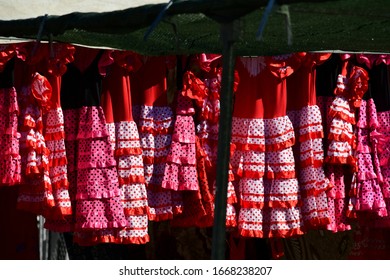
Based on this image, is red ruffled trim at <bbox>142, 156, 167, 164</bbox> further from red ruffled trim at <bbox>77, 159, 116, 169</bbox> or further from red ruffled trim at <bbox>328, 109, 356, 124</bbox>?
red ruffled trim at <bbox>328, 109, 356, 124</bbox>

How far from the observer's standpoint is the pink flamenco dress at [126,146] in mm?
4914

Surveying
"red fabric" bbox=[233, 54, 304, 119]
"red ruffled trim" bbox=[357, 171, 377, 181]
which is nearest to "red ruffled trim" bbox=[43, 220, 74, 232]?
"red fabric" bbox=[233, 54, 304, 119]

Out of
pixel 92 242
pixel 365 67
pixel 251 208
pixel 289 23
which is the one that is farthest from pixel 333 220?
pixel 289 23

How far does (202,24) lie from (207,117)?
1.06 metres

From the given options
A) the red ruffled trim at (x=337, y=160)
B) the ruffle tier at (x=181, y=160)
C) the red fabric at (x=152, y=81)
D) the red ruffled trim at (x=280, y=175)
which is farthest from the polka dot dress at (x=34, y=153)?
the red ruffled trim at (x=337, y=160)

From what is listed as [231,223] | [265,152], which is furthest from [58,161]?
[265,152]

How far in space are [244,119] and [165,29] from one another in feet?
3.47

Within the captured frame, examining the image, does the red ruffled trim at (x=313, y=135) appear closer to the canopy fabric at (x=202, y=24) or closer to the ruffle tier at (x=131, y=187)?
the canopy fabric at (x=202, y=24)

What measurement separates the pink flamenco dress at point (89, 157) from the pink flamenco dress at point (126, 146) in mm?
41

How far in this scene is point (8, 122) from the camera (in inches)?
191

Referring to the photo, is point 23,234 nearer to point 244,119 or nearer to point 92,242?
point 92,242

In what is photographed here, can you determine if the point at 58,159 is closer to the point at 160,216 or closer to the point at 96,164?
the point at 96,164

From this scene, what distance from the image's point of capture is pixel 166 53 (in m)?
4.75

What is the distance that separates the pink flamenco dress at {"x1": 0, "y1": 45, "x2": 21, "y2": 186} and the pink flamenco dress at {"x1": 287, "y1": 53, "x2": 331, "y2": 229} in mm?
1434
